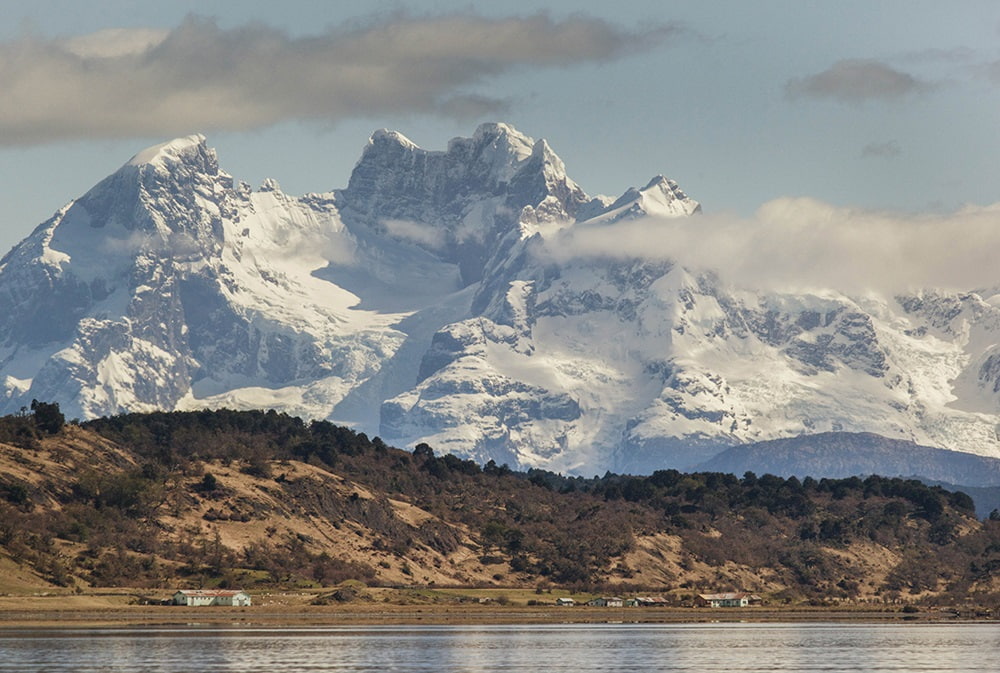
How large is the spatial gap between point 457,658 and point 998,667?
2039 inches

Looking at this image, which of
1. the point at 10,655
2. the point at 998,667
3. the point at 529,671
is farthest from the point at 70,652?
the point at 998,667

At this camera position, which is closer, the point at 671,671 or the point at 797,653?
the point at 671,671

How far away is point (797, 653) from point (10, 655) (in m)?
79.0

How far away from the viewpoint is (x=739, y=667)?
593ft

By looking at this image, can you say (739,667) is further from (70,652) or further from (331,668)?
(70,652)

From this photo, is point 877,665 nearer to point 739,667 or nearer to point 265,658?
point 739,667

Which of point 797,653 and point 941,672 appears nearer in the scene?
point 941,672

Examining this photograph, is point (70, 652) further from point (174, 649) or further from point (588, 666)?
point (588, 666)

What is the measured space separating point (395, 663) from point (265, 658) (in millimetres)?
12837

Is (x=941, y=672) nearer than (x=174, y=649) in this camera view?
Yes

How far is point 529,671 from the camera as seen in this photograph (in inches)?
6919

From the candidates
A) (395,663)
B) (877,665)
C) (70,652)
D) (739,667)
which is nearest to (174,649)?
(70,652)

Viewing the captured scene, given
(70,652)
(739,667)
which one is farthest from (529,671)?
(70,652)

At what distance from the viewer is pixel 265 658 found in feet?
609
